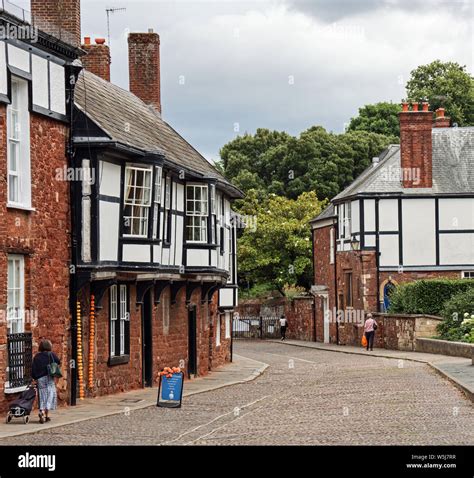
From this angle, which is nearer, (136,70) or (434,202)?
(136,70)

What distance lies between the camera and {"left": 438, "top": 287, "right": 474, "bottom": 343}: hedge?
127 feet

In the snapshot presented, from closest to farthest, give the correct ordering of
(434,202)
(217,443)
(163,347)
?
1. (217,443)
2. (163,347)
3. (434,202)

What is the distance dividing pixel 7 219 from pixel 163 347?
1060 cm

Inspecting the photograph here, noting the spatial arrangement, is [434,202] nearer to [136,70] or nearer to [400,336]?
[400,336]

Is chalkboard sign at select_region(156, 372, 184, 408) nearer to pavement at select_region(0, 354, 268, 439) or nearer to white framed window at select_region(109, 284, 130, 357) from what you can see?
pavement at select_region(0, 354, 268, 439)

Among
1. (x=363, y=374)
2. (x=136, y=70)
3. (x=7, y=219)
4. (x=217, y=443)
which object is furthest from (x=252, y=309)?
(x=217, y=443)

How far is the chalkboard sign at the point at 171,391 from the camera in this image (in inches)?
915

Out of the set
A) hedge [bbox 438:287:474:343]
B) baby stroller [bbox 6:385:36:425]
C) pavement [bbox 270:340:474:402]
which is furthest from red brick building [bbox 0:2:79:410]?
hedge [bbox 438:287:474:343]

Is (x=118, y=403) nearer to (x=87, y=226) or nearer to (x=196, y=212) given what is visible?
(x=87, y=226)

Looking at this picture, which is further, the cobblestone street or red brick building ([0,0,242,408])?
red brick building ([0,0,242,408])

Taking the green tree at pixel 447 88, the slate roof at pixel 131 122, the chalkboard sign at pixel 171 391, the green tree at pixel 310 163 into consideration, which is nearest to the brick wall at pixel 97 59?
the slate roof at pixel 131 122

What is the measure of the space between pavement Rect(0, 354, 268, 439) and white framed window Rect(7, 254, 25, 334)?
1.70 metres

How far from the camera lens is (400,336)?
4503 cm

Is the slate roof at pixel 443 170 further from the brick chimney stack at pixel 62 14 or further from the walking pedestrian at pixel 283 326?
the brick chimney stack at pixel 62 14
